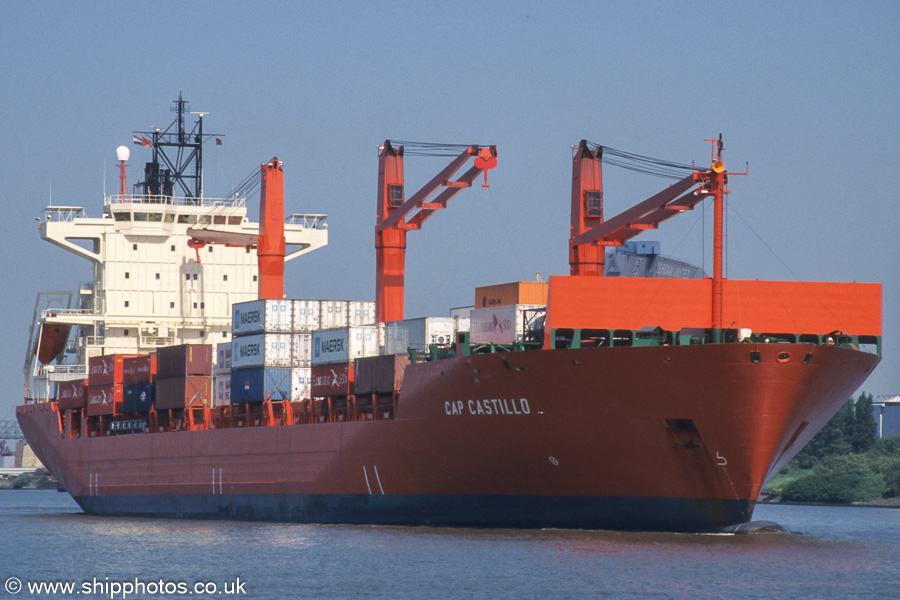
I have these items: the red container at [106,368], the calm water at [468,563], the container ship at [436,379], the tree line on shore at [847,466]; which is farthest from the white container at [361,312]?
the tree line on shore at [847,466]

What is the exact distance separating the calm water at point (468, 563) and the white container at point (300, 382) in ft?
15.9

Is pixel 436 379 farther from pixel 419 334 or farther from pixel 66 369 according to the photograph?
pixel 66 369

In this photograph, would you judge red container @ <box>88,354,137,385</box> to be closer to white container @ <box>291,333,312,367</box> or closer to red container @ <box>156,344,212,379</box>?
red container @ <box>156,344,212,379</box>

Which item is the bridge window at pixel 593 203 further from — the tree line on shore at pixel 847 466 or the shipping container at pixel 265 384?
the tree line on shore at pixel 847 466

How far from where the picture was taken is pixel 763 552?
29625 millimetres

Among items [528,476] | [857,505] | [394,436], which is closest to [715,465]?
[528,476]

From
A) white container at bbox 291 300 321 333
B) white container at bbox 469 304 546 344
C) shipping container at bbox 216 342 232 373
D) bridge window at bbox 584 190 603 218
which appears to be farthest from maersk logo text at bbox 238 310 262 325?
bridge window at bbox 584 190 603 218

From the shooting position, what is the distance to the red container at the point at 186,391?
143 feet

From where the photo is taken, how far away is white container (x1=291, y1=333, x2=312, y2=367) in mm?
41281

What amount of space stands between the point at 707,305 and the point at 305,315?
48.7 feet

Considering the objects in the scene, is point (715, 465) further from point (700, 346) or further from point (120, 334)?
point (120, 334)

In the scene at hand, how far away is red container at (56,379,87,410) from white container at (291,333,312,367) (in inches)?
506

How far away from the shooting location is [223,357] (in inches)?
1746

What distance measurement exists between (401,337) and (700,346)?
10682 millimetres
